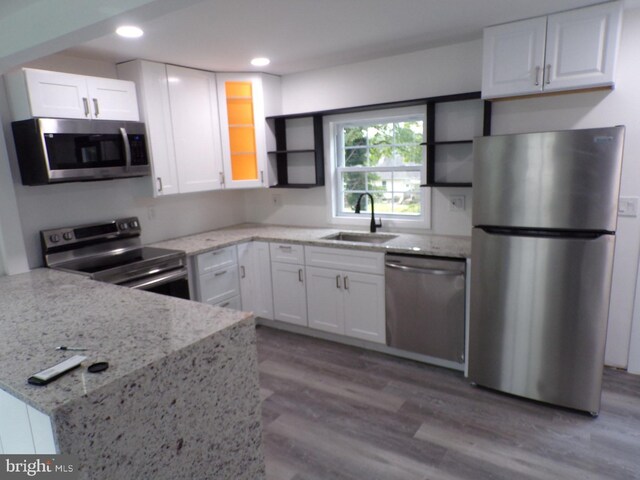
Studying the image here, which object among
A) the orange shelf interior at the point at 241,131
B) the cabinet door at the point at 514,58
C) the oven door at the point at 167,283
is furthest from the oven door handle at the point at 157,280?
the cabinet door at the point at 514,58

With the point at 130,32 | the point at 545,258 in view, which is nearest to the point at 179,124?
the point at 130,32

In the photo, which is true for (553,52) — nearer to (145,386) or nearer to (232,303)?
(145,386)

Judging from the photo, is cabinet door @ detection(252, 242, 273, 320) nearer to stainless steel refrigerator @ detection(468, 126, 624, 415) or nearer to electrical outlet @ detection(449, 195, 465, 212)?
electrical outlet @ detection(449, 195, 465, 212)

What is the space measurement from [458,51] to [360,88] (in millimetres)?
858

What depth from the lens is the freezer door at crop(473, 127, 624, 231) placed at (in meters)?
2.13

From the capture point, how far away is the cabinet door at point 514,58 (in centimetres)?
253

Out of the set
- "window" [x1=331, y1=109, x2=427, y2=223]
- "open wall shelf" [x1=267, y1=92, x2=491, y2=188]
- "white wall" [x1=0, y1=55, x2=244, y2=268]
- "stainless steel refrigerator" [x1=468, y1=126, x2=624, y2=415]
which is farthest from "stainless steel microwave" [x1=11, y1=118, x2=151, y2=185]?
"stainless steel refrigerator" [x1=468, y1=126, x2=624, y2=415]

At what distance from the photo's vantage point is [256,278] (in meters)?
3.77

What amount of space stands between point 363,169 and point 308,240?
2.93ft

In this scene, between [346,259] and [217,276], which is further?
[217,276]

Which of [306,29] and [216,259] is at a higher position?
[306,29]

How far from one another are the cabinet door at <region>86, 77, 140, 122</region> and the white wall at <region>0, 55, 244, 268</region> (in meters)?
0.31

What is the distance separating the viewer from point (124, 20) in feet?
5.24

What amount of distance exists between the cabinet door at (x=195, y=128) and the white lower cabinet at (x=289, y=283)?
87 cm
